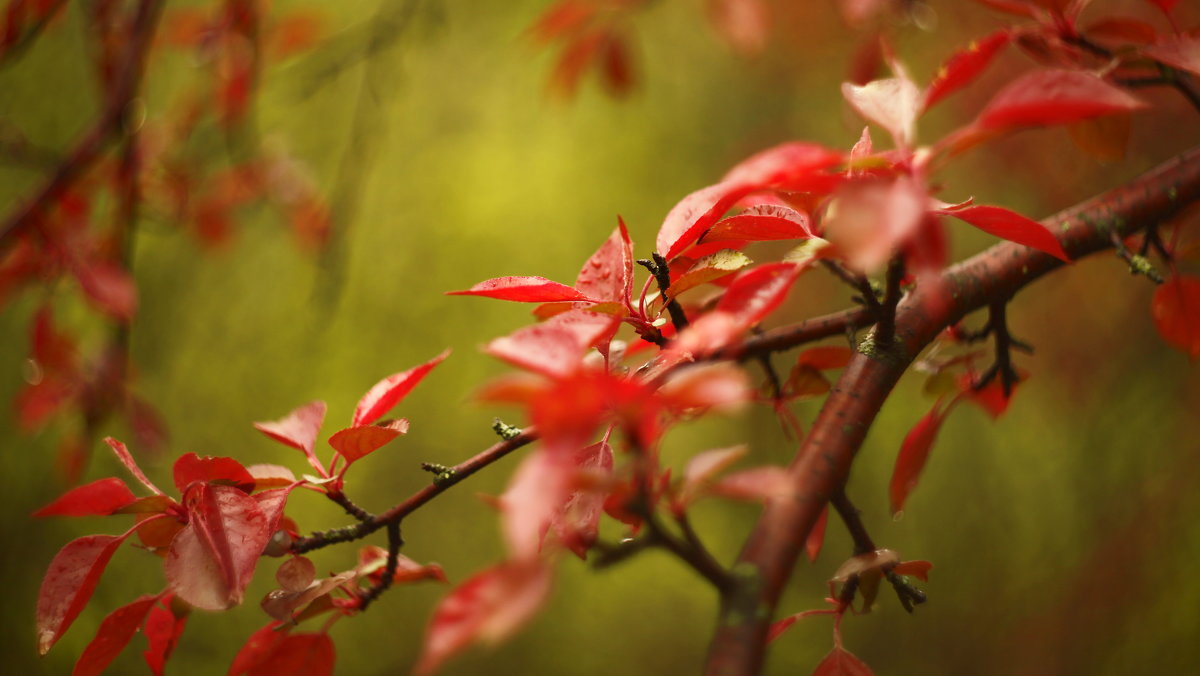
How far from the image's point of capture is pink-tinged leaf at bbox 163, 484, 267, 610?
0.28 m

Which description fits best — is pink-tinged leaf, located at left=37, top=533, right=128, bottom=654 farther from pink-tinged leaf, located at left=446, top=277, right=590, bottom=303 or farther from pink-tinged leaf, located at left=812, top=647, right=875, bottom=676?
pink-tinged leaf, located at left=812, top=647, right=875, bottom=676

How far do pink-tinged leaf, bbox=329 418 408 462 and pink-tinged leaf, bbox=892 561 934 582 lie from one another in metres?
0.22

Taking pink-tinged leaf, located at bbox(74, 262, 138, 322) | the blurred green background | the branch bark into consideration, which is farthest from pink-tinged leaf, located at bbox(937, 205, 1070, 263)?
the blurred green background

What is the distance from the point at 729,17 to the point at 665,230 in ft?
2.09

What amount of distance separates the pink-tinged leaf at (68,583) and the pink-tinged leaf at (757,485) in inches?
9.8

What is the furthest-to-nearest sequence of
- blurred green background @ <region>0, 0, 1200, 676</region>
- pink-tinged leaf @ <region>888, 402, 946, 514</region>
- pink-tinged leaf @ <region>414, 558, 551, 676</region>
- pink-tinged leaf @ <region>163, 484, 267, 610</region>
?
blurred green background @ <region>0, 0, 1200, 676</region>
pink-tinged leaf @ <region>888, 402, 946, 514</region>
pink-tinged leaf @ <region>163, 484, 267, 610</region>
pink-tinged leaf @ <region>414, 558, 551, 676</region>

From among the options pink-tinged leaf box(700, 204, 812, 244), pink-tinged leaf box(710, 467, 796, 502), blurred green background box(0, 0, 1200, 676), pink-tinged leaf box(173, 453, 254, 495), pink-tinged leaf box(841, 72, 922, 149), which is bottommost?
blurred green background box(0, 0, 1200, 676)

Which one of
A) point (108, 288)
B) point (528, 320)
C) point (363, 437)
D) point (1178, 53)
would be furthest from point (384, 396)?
point (528, 320)

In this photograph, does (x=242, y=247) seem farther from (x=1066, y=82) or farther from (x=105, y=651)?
(x=1066, y=82)

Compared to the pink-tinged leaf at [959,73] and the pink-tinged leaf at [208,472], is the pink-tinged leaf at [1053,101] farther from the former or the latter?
the pink-tinged leaf at [208,472]

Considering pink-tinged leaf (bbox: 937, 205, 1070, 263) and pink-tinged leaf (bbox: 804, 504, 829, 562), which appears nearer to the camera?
pink-tinged leaf (bbox: 937, 205, 1070, 263)

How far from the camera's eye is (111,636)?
12.4 inches

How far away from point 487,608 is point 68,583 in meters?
0.23

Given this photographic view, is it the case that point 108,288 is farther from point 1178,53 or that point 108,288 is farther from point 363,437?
point 1178,53
